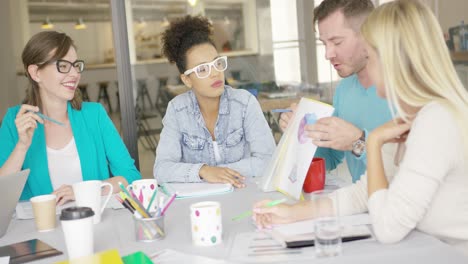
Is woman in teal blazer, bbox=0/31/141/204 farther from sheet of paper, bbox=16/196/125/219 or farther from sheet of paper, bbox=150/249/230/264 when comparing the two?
sheet of paper, bbox=150/249/230/264

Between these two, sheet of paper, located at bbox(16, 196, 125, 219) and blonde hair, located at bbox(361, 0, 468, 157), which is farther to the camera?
sheet of paper, located at bbox(16, 196, 125, 219)

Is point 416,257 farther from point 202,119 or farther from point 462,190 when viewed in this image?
point 202,119

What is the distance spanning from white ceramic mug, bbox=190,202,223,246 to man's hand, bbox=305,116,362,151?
51 cm

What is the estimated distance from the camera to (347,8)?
8.02 ft

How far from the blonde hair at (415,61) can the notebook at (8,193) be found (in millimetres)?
1135

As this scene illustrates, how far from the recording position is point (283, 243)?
1482 millimetres

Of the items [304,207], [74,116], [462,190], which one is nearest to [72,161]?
[74,116]

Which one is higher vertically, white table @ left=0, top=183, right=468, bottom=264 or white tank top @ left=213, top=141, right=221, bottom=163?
white tank top @ left=213, top=141, right=221, bottom=163

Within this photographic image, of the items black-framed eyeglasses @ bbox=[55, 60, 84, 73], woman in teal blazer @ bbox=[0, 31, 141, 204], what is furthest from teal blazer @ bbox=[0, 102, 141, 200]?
black-framed eyeglasses @ bbox=[55, 60, 84, 73]

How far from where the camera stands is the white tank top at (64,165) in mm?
2660

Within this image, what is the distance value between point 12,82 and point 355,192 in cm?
379

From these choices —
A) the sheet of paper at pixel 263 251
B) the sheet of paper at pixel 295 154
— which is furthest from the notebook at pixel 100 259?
the sheet of paper at pixel 295 154

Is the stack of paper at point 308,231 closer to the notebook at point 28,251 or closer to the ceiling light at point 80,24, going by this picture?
the notebook at point 28,251

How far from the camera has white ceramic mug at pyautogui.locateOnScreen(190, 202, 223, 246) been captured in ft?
5.06
